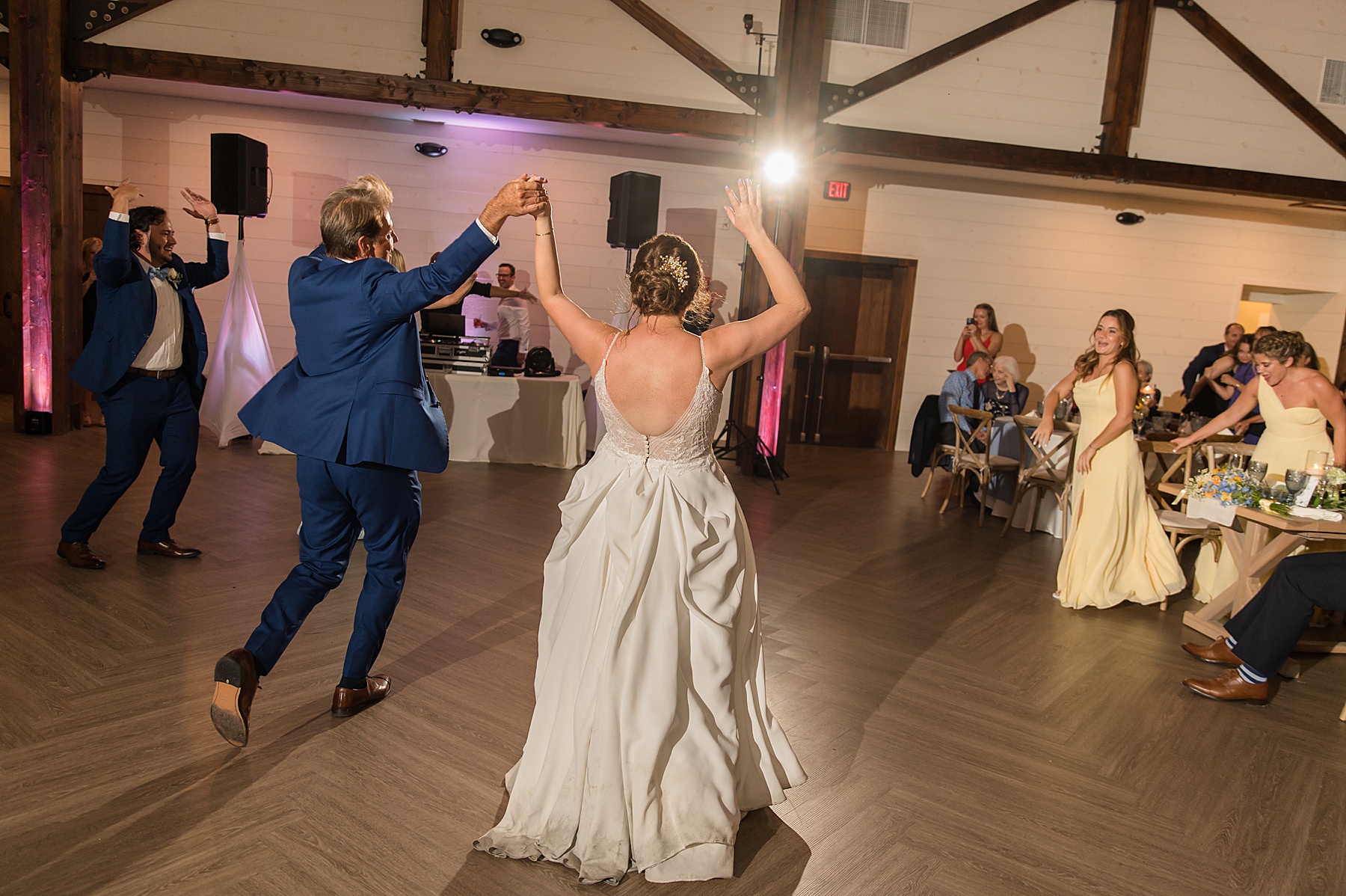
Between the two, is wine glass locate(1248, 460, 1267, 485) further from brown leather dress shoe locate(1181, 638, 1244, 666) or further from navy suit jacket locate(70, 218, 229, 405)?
navy suit jacket locate(70, 218, 229, 405)

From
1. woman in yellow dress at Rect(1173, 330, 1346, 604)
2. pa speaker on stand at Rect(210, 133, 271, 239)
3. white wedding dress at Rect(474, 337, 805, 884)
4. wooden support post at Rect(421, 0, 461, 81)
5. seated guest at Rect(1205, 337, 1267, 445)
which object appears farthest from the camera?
seated guest at Rect(1205, 337, 1267, 445)

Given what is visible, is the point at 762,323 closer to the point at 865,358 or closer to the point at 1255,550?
the point at 1255,550

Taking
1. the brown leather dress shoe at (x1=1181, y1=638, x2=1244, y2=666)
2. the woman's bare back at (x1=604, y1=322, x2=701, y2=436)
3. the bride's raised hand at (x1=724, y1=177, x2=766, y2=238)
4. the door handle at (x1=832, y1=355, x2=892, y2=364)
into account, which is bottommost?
the brown leather dress shoe at (x1=1181, y1=638, x2=1244, y2=666)

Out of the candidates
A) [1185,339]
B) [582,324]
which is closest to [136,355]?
[582,324]

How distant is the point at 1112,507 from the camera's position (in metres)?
4.74

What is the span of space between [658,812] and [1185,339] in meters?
10.2

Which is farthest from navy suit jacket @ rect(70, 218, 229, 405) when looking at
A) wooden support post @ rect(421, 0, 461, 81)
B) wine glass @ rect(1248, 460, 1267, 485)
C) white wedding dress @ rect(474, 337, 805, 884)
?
wine glass @ rect(1248, 460, 1267, 485)

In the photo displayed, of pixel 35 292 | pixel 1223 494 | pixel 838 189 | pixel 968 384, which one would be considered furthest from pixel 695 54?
pixel 35 292

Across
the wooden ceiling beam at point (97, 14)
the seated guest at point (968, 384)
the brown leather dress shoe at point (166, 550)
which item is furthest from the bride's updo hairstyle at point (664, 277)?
the wooden ceiling beam at point (97, 14)

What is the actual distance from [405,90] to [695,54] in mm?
2466

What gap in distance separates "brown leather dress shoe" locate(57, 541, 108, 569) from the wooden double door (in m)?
7.27

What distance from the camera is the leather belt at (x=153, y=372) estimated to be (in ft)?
13.4

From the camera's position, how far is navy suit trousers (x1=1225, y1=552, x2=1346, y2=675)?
3389 millimetres

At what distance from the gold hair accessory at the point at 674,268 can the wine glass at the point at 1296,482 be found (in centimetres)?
315
